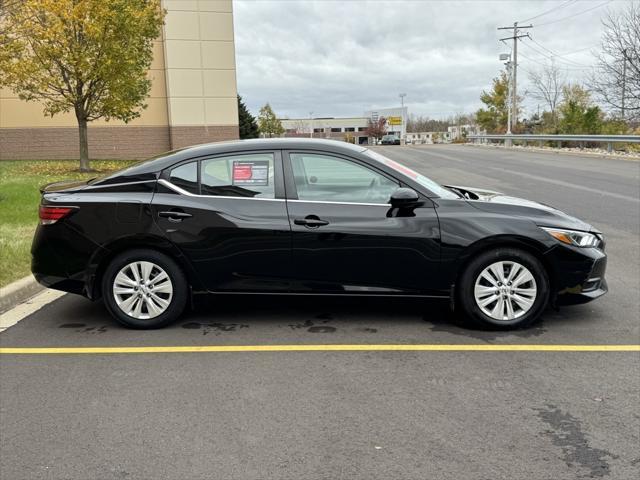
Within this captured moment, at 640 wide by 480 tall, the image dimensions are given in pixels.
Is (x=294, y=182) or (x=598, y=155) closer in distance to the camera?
(x=294, y=182)

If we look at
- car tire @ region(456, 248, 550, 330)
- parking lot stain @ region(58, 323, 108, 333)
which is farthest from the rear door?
car tire @ region(456, 248, 550, 330)

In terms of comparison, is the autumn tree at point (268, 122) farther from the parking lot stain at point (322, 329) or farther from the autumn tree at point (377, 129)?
the parking lot stain at point (322, 329)

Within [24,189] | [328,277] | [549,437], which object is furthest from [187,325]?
[24,189]

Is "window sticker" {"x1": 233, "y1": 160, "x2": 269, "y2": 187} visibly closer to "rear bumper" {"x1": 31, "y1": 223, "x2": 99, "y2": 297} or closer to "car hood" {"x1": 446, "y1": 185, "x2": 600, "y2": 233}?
"rear bumper" {"x1": 31, "y1": 223, "x2": 99, "y2": 297}

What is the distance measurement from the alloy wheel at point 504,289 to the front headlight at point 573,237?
36 cm

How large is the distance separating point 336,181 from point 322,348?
1.41m

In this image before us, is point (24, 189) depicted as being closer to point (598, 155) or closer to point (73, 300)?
point (73, 300)

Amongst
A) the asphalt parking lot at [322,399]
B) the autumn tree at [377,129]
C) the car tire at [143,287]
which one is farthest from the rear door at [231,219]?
the autumn tree at [377,129]

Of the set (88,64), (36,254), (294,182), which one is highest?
(88,64)

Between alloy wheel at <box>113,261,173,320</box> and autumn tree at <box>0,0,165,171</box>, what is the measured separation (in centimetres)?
1307

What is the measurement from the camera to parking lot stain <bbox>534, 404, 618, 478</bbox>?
294 cm

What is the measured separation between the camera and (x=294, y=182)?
496 cm

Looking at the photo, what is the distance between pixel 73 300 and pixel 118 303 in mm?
1223

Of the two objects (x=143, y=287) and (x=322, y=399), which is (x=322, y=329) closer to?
(x=322, y=399)
